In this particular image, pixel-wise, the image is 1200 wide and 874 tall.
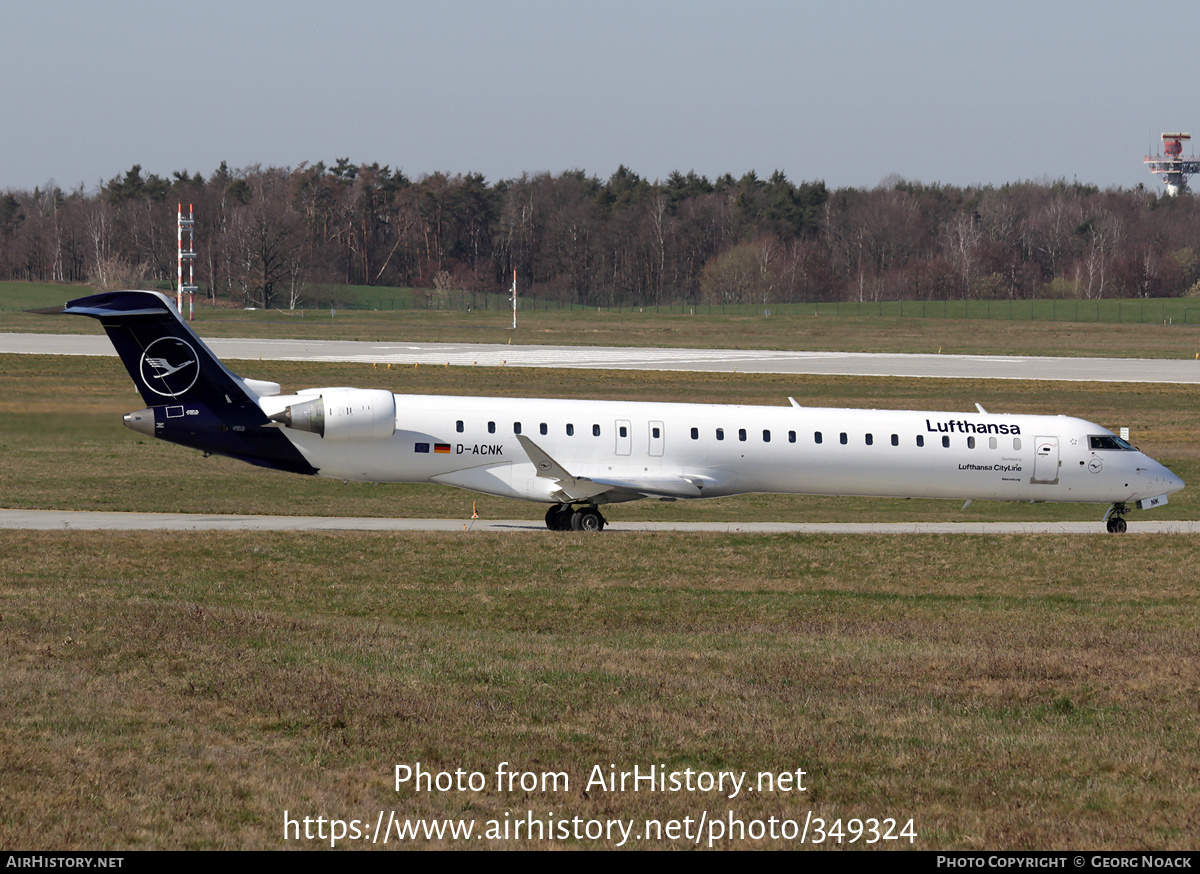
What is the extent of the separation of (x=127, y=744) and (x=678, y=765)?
4405mm

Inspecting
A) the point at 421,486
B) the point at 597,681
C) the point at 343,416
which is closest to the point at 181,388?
the point at 343,416

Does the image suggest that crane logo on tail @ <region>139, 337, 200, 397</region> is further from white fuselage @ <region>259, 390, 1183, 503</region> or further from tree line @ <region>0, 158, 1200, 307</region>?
tree line @ <region>0, 158, 1200, 307</region>

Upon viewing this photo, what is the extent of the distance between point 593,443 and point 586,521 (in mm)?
1683

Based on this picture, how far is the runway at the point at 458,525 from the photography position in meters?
26.6

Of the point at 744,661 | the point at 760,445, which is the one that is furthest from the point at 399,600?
the point at 760,445

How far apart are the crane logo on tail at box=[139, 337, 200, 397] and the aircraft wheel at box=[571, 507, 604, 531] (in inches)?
330

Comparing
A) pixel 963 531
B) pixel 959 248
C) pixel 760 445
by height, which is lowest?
pixel 963 531

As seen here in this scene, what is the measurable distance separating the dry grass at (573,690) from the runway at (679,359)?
40.8 m

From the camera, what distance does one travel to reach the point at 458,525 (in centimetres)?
2881

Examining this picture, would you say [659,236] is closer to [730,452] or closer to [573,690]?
[730,452]

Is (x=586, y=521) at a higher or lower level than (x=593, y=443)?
lower

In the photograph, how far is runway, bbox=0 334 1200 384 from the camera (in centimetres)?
6169
